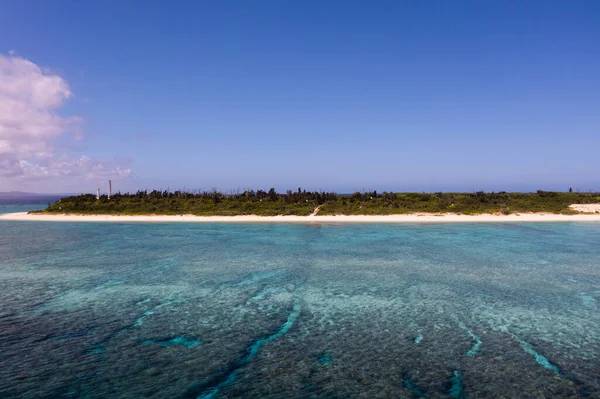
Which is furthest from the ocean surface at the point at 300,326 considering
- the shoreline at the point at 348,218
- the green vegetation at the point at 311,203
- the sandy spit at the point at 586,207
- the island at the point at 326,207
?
the sandy spit at the point at 586,207

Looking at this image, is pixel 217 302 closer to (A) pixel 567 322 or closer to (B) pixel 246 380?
(B) pixel 246 380

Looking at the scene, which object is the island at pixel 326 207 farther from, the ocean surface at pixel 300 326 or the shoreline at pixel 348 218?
the ocean surface at pixel 300 326

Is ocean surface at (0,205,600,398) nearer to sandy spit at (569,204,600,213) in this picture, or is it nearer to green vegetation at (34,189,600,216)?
green vegetation at (34,189,600,216)

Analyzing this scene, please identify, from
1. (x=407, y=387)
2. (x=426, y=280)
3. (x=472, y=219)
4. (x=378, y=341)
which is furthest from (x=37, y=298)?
(x=472, y=219)

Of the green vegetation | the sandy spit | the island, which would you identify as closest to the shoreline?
the island

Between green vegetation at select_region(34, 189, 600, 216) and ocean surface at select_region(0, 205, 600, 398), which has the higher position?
green vegetation at select_region(34, 189, 600, 216)
